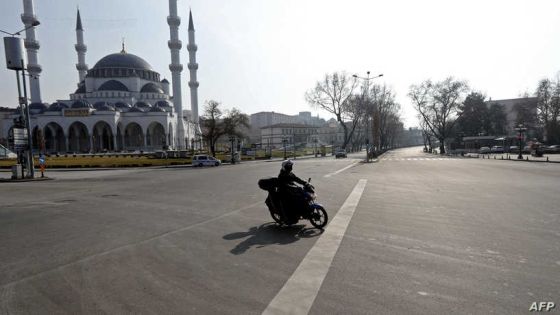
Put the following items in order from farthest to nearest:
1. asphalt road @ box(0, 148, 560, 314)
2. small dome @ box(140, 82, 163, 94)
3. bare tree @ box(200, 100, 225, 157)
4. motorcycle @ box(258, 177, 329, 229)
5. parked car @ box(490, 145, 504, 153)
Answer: small dome @ box(140, 82, 163, 94)
parked car @ box(490, 145, 504, 153)
bare tree @ box(200, 100, 225, 157)
motorcycle @ box(258, 177, 329, 229)
asphalt road @ box(0, 148, 560, 314)

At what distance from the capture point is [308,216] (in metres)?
7.42

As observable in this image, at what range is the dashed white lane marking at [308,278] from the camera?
382 cm

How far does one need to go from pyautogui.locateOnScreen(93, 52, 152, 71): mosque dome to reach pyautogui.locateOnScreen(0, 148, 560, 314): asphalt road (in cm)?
9604

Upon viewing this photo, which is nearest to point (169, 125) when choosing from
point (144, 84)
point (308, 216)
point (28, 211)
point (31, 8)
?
point (144, 84)

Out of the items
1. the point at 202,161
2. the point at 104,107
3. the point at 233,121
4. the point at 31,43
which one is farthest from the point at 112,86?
the point at 202,161

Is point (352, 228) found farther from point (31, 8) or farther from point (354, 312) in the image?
point (31, 8)

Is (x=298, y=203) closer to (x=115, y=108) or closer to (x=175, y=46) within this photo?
(x=175, y=46)

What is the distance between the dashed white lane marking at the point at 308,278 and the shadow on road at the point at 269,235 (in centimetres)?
43

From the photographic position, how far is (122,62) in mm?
97000

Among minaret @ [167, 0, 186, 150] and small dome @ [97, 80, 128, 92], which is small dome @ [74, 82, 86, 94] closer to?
small dome @ [97, 80, 128, 92]

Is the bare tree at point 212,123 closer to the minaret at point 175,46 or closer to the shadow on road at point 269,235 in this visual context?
the minaret at point 175,46

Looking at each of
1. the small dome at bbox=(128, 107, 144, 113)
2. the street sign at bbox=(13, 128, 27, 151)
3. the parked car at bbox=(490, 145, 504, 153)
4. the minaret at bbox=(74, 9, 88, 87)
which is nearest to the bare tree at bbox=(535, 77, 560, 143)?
the parked car at bbox=(490, 145, 504, 153)

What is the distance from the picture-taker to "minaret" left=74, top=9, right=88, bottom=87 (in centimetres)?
9219

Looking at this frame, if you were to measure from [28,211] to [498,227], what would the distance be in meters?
12.0
